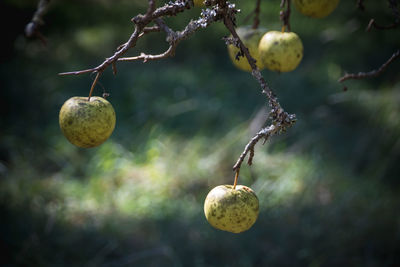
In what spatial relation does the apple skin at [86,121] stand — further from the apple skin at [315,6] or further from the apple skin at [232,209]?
the apple skin at [315,6]

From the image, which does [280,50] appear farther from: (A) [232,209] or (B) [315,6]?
(A) [232,209]

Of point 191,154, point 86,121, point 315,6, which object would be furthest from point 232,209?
point 191,154

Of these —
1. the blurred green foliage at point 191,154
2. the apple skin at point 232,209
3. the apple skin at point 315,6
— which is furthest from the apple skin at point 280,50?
the blurred green foliage at point 191,154

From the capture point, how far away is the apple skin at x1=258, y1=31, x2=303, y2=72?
91 centimetres

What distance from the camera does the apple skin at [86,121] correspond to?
73cm

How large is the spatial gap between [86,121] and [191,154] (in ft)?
8.33

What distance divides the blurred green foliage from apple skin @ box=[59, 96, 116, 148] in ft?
5.09

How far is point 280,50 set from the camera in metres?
0.91

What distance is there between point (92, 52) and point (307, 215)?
145 inches

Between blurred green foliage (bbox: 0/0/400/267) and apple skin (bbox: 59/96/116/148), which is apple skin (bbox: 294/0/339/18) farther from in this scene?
blurred green foliage (bbox: 0/0/400/267)

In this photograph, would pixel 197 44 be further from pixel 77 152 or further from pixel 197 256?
pixel 197 256

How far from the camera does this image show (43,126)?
12.4 ft

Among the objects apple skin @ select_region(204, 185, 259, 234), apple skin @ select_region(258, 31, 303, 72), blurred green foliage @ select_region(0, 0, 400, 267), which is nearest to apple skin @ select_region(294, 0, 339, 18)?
apple skin @ select_region(258, 31, 303, 72)

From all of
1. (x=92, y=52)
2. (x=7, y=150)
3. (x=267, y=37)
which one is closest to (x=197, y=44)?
(x=92, y=52)
